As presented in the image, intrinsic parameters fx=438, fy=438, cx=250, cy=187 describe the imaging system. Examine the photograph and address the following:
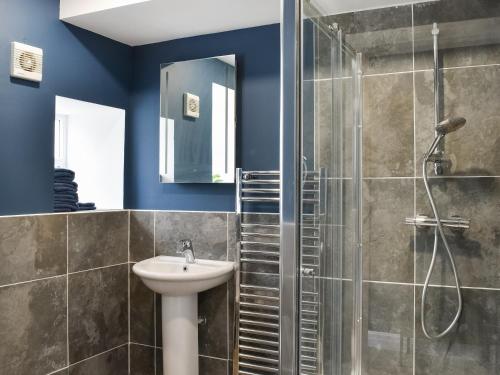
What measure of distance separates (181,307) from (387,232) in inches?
51.9

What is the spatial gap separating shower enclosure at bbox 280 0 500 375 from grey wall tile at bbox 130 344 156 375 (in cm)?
166

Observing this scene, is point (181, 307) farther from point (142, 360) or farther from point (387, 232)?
point (387, 232)

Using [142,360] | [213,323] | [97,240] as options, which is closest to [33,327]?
[97,240]

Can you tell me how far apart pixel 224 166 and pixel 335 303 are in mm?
1345

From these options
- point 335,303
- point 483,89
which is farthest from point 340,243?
point 483,89

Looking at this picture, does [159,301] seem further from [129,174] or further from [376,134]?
[376,134]

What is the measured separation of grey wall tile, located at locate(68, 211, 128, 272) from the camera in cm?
249

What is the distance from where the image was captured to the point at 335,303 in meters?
1.46

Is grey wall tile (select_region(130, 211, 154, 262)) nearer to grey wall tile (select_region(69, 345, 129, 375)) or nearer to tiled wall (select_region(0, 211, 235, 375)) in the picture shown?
tiled wall (select_region(0, 211, 235, 375))

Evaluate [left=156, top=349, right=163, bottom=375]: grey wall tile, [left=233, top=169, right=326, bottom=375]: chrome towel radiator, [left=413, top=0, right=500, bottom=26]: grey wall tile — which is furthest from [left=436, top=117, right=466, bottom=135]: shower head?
[left=156, top=349, right=163, bottom=375]: grey wall tile

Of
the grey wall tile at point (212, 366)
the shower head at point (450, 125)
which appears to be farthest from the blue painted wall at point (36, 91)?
the shower head at point (450, 125)

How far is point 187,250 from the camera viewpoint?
262cm

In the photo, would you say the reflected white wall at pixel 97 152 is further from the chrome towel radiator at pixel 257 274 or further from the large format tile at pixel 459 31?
the large format tile at pixel 459 31

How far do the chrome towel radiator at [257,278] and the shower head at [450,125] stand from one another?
103 centimetres
